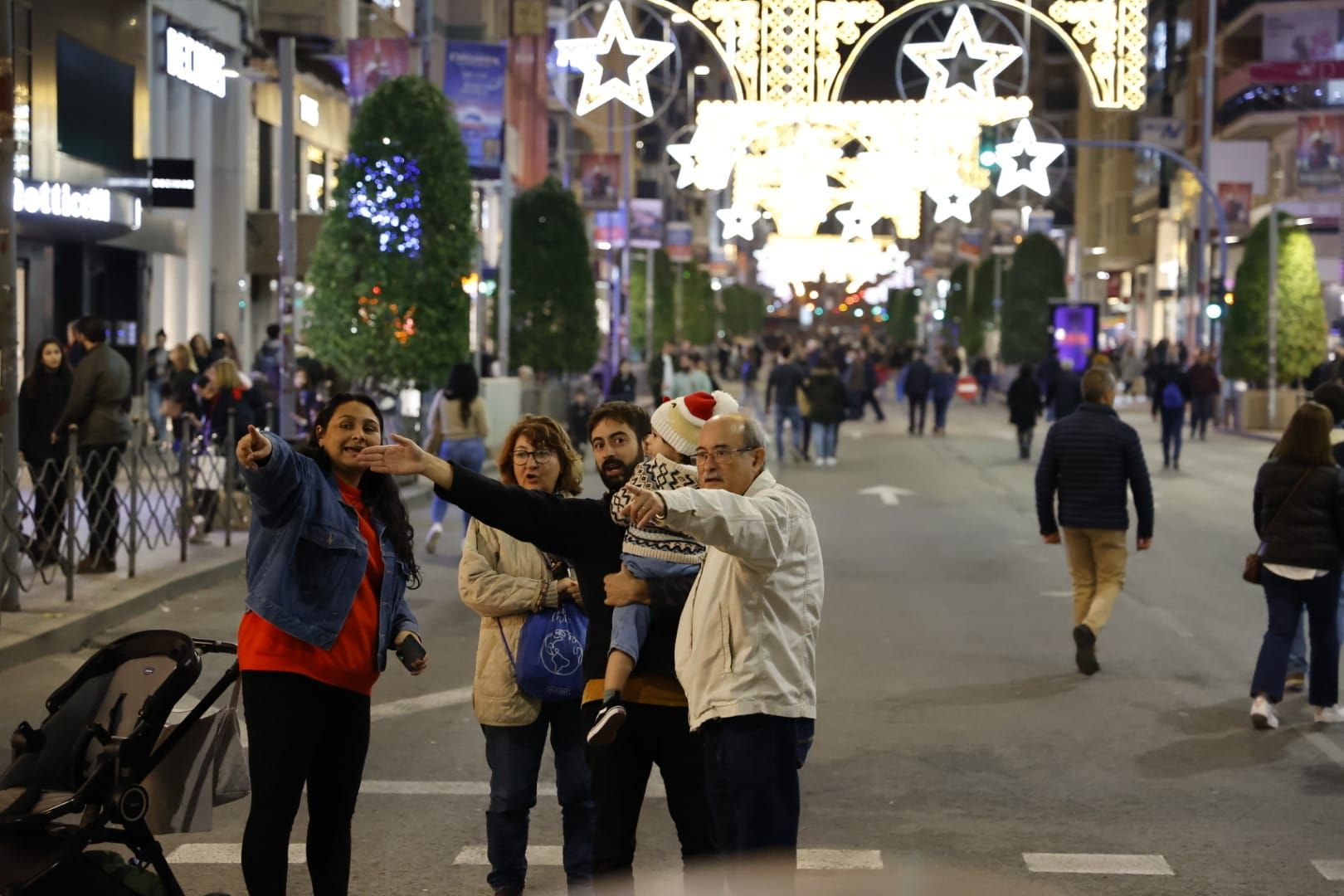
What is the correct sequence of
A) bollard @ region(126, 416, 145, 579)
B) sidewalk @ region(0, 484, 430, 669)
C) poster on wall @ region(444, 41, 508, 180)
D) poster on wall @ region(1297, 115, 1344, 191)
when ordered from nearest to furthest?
sidewalk @ region(0, 484, 430, 669)
bollard @ region(126, 416, 145, 579)
poster on wall @ region(444, 41, 508, 180)
poster on wall @ region(1297, 115, 1344, 191)

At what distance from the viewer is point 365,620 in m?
6.04

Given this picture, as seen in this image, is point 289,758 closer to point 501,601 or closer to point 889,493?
point 501,601

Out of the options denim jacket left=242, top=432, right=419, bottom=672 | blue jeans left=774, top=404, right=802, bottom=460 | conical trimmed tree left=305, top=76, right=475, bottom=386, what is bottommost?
blue jeans left=774, top=404, right=802, bottom=460

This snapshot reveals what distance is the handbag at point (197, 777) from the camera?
5.62 meters

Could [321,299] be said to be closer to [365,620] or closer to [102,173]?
[102,173]

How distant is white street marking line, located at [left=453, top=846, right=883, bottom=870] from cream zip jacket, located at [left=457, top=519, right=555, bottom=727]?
1.04 meters

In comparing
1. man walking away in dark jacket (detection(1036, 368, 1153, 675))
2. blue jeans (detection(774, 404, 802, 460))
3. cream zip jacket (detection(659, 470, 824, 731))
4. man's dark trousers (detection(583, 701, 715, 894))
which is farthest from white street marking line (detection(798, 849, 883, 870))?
blue jeans (detection(774, 404, 802, 460))

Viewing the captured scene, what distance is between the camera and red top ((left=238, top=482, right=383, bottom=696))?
5.82 meters

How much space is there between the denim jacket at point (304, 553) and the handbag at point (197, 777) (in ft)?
1.16

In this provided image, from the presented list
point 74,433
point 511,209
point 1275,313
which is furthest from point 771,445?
point 74,433

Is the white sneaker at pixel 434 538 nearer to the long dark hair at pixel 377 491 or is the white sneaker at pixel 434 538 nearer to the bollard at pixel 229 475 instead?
the bollard at pixel 229 475

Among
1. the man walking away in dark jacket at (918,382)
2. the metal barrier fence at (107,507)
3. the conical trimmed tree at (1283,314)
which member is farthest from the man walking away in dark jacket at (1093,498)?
the conical trimmed tree at (1283,314)

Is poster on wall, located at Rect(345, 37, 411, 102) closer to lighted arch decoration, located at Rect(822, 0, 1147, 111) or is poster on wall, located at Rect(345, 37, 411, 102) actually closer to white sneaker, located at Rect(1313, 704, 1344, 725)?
lighted arch decoration, located at Rect(822, 0, 1147, 111)

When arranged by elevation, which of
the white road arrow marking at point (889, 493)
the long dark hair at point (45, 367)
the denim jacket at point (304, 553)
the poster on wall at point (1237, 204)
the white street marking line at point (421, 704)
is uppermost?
the poster on wall at point (1237, 204)
